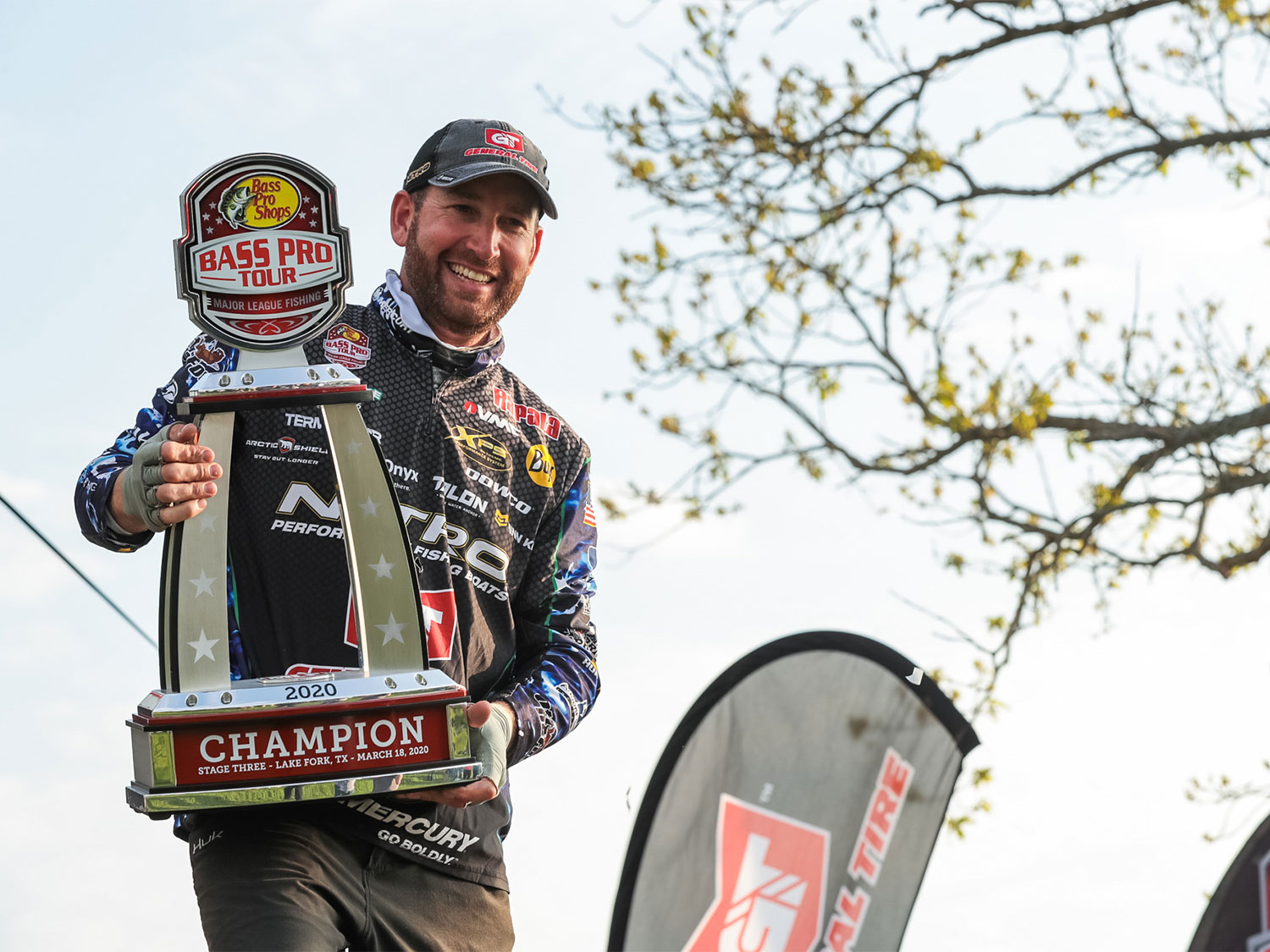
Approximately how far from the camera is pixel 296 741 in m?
2.37

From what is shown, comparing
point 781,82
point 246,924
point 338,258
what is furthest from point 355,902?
point 781,82

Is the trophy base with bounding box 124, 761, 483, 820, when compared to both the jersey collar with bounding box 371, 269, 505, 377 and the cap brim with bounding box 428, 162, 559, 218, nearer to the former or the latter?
the jersey collar with bounding box 371, 269, 505, 377

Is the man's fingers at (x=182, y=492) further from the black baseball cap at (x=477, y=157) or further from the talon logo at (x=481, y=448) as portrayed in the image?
the black baseball cap at (x=477, y=157)

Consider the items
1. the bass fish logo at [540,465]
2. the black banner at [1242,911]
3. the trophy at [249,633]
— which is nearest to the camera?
the black banner at [1242,911]

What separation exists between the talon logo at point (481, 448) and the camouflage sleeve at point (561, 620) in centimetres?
18

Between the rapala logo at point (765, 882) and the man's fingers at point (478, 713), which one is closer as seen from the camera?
the rapala logo at point (765, 882)

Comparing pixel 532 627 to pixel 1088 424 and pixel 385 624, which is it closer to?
pixel 385 624

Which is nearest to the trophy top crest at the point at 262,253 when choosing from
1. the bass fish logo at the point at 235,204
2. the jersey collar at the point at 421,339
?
the bass fish logo at the point at 235,204

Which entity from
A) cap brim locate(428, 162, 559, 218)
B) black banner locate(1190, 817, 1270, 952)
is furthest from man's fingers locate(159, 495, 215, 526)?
black banner locate(1190, 817, 1270, 952)

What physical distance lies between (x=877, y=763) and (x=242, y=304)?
4.69 feet

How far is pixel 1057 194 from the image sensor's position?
6.39 m

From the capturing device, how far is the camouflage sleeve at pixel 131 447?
98.3 inches

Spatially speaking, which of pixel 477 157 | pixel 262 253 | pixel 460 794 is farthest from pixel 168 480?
pixel 477 157

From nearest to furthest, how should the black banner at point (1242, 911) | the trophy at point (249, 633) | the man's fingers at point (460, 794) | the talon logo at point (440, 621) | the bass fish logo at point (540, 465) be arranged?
1. the black banner at point (1242, 911)
2. the trophy at point (249, 633)
3. the man's fingers at point (460, 794)
4. the talon logo at point (440, 621)
5. the bass fish logo at point (540, 465)
